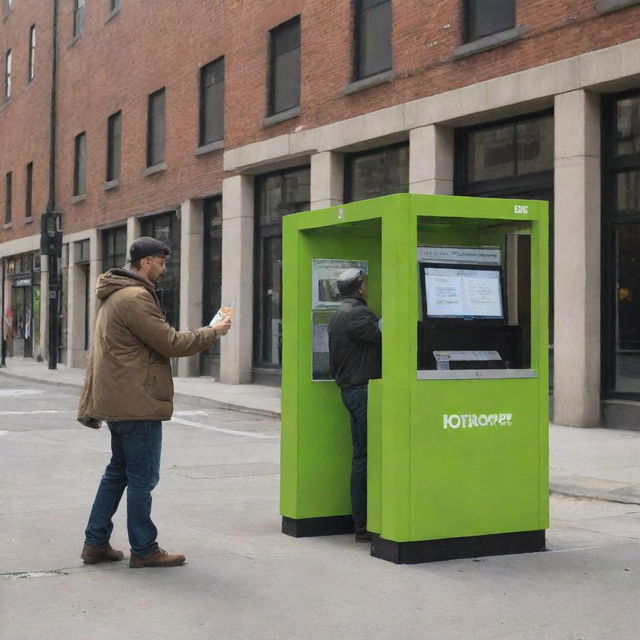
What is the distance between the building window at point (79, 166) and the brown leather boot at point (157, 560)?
86.3ft

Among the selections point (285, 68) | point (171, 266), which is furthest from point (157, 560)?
point (171, 266)

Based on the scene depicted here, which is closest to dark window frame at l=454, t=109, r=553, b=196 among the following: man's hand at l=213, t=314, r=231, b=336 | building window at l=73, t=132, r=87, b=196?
man's hand at l=213, t=314, r=231, b=336

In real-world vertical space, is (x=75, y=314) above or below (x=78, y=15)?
below

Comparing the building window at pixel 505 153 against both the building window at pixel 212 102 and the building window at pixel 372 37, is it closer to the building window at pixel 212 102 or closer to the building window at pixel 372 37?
the building window at pixel 372 37

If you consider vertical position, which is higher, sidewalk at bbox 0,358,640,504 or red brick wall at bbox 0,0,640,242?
red brick wall at bbox 0,0,640,242

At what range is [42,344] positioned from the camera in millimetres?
34750

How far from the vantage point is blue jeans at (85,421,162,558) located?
6250mm

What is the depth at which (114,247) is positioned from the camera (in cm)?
2970

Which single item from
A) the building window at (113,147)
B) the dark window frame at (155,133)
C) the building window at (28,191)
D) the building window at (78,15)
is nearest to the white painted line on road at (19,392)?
the dark window frame at (155,133)

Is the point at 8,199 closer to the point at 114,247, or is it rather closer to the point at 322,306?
the point at 114,247

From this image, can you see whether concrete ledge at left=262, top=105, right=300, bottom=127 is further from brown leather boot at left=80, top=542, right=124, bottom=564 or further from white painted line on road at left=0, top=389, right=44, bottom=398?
brown leather boot at left=80, top=542, right=124, bottom=564

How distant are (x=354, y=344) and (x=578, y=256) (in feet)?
25.5

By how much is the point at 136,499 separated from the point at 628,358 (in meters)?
9.36

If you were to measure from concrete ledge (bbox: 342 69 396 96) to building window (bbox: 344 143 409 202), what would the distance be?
1.08m
